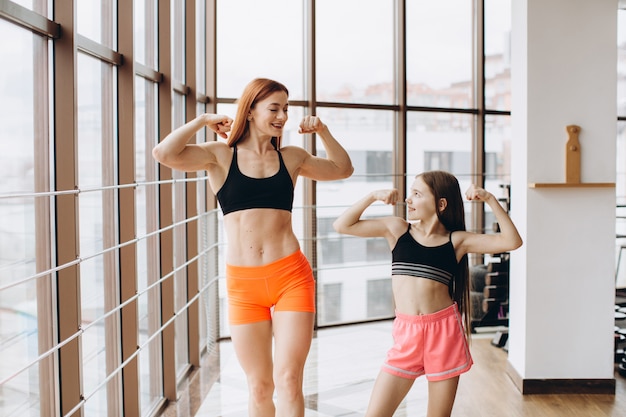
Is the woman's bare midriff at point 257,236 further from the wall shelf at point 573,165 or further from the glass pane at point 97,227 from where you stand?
the wall shelf at point 573,165

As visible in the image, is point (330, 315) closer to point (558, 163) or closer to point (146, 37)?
point (558, 163)

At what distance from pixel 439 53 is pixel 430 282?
3829 millimetres

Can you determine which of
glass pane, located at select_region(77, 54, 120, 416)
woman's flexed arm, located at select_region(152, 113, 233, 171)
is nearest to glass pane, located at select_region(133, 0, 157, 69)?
glass pane, located at select_region(77, 54, 120, 416)

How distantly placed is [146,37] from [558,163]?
Result: 2372 mm

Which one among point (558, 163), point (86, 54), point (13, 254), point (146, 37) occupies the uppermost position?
point (146, 37)

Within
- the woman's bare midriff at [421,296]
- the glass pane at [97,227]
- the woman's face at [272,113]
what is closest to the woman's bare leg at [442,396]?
the woman's bare midriff at [421,296]

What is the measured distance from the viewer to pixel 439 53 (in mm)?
5844

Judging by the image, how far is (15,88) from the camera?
6.73ft

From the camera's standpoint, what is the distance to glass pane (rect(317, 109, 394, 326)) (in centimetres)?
546

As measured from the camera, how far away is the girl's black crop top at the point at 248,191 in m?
2.27

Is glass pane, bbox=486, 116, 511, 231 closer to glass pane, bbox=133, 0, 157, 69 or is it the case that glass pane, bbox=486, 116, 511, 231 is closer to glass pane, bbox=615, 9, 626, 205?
glass pane, bbox=615, 9, 626, 205

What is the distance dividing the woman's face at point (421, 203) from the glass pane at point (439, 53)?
3336mm

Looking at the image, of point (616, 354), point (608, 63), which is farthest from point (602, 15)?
point (616, 354)

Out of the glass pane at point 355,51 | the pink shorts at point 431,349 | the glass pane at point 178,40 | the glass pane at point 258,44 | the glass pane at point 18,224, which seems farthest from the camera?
the glass pane at point 355,51
